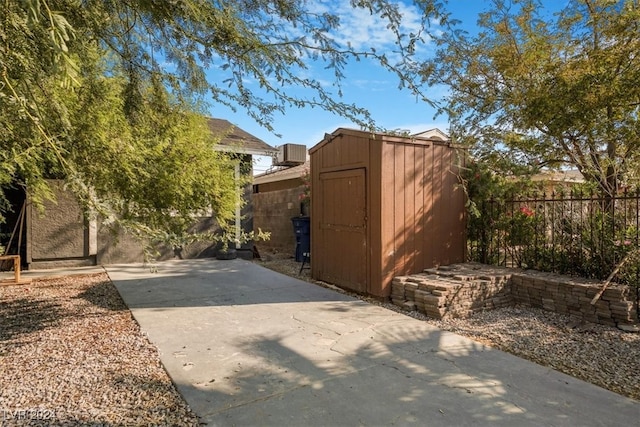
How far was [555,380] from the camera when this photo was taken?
3117mm

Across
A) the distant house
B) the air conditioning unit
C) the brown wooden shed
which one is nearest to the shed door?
the brown wooden shed

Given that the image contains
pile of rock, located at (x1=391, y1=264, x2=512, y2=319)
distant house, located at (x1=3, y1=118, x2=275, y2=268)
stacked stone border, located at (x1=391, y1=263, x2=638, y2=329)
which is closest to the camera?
stacked stone border, located at (x1=391, y1=263, x2=638, y2=329)

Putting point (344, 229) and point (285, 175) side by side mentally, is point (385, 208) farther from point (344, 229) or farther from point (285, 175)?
point (285, 175)

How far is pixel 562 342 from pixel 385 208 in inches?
101

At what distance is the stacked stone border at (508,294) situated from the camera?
4473 mm

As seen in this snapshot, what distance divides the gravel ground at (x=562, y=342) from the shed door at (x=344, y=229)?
0.98m

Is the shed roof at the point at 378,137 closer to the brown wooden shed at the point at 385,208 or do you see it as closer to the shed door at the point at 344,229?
the brown wooden shed at the point at 385,208

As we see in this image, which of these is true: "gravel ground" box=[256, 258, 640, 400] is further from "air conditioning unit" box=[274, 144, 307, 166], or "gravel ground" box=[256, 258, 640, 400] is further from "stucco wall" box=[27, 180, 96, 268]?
"air conditioning unit" box=[274, 144, 307, 166]

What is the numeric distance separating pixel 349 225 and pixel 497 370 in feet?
10.7

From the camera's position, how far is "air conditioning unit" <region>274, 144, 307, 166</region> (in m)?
15.2

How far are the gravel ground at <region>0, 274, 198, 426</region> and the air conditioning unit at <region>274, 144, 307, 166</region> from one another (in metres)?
10.5

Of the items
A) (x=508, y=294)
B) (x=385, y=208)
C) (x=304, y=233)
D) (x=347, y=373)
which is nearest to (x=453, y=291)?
(x=508, y=294)

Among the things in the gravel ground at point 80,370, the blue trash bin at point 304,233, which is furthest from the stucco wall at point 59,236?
the blue trash bin at point 304,233

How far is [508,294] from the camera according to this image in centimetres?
540
